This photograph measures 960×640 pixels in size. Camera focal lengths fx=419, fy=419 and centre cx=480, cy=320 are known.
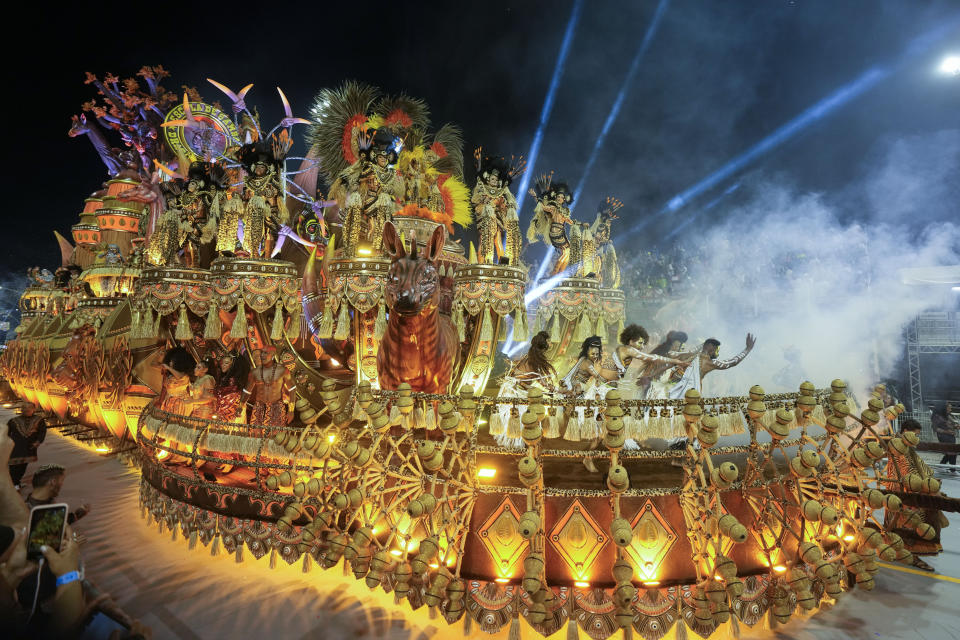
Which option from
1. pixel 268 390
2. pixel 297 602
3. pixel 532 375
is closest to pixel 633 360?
pixel 532 375

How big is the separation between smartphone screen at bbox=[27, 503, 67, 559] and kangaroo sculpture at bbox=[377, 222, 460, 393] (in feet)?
8.86

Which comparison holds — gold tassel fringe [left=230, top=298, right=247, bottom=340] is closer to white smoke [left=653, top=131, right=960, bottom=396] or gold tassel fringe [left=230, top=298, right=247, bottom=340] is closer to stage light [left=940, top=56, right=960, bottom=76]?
white smoke [left=653, top=131, right=960, bottom=396]

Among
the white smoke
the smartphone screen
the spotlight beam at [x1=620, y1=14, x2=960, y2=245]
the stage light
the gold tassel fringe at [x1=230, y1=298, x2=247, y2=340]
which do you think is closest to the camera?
the smartphone screen

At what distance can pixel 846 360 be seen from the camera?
37.8 feet

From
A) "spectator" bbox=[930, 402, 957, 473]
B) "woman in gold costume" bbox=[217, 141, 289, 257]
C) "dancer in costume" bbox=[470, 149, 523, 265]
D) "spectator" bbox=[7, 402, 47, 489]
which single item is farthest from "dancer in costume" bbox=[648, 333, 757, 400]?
"spectator" bbox=[7, 402, 47, 489]

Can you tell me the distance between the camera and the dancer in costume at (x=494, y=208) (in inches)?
245

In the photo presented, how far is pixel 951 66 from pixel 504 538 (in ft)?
48.0

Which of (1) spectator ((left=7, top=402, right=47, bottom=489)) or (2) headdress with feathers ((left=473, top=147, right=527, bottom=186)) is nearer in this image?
(2) headdress with feathers ((left=473, top=147, right=527, bottom=186))

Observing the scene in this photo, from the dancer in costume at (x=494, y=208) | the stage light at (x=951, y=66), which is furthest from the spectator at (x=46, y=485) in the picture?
the stage light at (x=951, y=66)

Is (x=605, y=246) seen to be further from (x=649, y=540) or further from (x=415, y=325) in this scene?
(x=649, y=540)

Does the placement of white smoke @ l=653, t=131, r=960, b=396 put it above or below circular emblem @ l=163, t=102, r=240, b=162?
below

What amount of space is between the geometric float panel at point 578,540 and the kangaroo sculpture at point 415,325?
6.98 feet

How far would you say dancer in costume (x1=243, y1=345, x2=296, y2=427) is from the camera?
645 cm

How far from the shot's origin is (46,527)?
1865 mm
